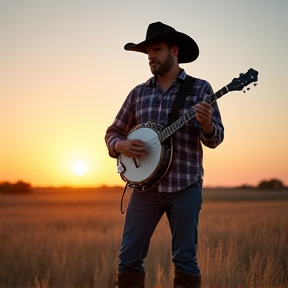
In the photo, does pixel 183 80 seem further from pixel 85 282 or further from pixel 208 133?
pixel 85 282

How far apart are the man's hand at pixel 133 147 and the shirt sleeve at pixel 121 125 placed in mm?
129

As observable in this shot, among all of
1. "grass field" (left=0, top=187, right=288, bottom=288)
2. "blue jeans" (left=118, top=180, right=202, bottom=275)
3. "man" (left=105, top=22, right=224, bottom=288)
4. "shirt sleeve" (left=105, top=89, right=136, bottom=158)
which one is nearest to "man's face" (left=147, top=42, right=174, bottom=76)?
"man" (left=105, top=22, right=224, bottom=288)

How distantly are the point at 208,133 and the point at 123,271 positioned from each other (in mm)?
1088

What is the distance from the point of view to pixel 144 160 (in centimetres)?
443

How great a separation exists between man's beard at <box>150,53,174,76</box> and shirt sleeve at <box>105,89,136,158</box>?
0.29 metres

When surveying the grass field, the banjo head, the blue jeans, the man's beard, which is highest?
the man's beard

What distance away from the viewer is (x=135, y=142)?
173 inches

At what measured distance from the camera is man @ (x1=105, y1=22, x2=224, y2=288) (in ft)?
13.5

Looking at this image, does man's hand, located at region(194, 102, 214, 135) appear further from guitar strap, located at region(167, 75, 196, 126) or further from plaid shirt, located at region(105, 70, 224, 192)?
guitar strap, located at region(167, 75, 196, 126)

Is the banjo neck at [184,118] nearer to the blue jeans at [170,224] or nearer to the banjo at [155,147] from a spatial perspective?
A: the banjo at [155,147]

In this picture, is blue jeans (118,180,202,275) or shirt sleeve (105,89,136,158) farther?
shirt sleeve (105,89,136,158)

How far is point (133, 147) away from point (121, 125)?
29cm

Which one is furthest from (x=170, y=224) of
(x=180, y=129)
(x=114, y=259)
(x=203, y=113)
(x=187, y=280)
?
(x=114, y=259)

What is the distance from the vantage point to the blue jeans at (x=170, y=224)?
13.5ft
